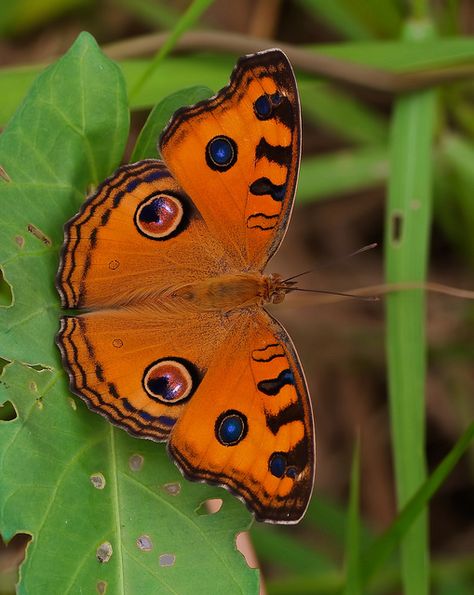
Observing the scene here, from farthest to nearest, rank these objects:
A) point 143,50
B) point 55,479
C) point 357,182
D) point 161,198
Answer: point 357,182, point 143,50, point 161,198, point 55,479

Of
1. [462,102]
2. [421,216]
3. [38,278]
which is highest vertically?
[462,102]

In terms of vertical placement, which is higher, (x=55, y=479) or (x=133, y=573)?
(x=55, y=479)

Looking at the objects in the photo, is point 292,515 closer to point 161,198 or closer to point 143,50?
point 161,198

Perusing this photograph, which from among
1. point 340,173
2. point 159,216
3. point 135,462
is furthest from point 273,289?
point 340,173

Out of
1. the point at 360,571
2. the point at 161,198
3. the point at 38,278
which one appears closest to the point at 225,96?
the point at 161,198

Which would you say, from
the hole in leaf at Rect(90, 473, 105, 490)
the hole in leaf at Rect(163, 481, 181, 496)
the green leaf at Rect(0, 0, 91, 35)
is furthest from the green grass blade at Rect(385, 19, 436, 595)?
the green leaf at Rect(0, 0, 91, 35)

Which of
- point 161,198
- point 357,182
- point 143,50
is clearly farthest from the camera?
point 357,182

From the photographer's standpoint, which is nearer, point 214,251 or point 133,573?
point 133,573

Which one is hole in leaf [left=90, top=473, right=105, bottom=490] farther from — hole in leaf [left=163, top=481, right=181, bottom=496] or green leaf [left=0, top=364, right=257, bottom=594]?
hole in leaf [left=163, top=481, right=181, bottom=496]

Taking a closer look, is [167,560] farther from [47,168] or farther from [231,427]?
[47,168]
